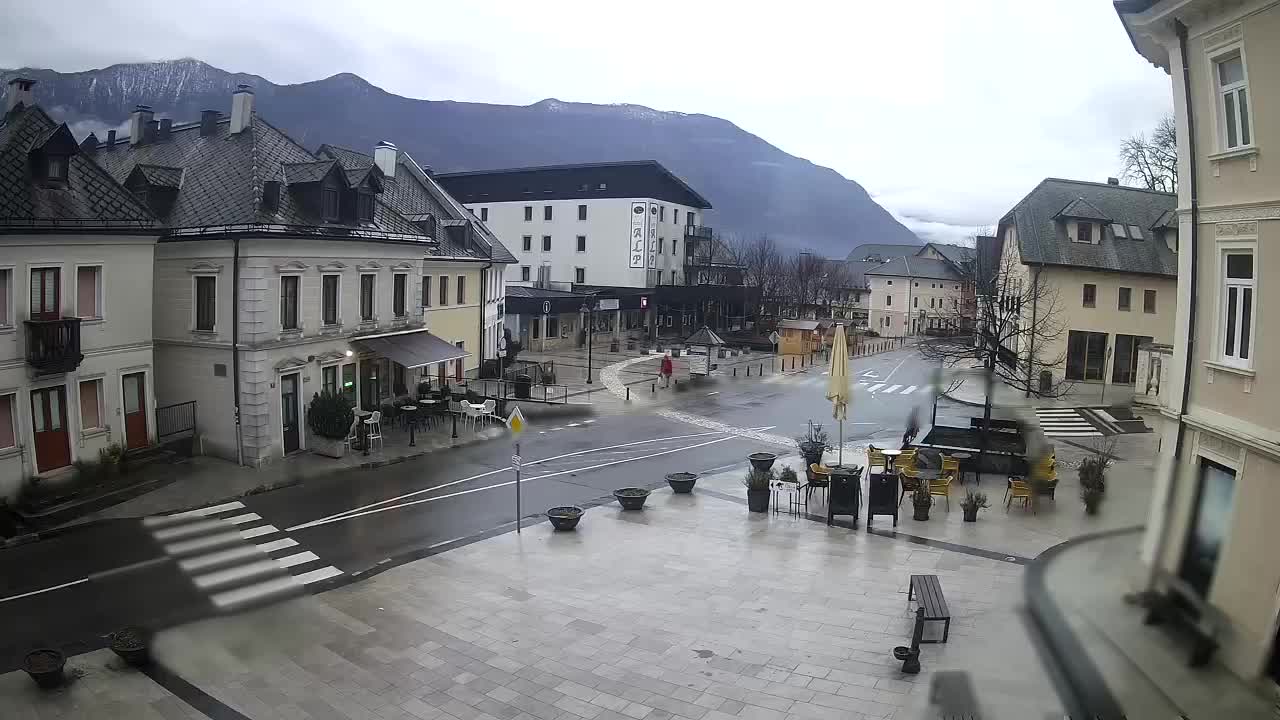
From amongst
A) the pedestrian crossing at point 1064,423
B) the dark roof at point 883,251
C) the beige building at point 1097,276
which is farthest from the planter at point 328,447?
the dark roof at point 883,251

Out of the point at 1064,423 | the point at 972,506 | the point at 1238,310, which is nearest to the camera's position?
the point at 1238,310

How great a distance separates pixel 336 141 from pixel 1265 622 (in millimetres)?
196231

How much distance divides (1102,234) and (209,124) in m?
38.0

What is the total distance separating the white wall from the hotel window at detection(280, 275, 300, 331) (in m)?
45.3

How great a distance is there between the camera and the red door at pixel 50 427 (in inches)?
749

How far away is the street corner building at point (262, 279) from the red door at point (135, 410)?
163cm

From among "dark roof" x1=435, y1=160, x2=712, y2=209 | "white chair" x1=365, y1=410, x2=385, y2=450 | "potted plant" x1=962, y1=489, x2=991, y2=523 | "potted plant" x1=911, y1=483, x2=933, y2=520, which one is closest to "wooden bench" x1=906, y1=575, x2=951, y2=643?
"potted plant" x1=911, y1=483, x2=933, y2=520

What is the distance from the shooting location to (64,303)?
19.6 metres

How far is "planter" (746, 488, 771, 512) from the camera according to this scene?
18.5 meters

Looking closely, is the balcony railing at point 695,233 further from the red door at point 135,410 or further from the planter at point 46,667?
the planter at point 46,667

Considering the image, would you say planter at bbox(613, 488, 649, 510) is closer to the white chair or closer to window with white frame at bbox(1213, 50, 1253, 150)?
the white chair

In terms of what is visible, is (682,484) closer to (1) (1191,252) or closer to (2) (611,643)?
(2) (611,643)

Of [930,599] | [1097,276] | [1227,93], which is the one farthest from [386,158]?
[1227,93]

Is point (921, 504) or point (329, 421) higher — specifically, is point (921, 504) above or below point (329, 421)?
below
